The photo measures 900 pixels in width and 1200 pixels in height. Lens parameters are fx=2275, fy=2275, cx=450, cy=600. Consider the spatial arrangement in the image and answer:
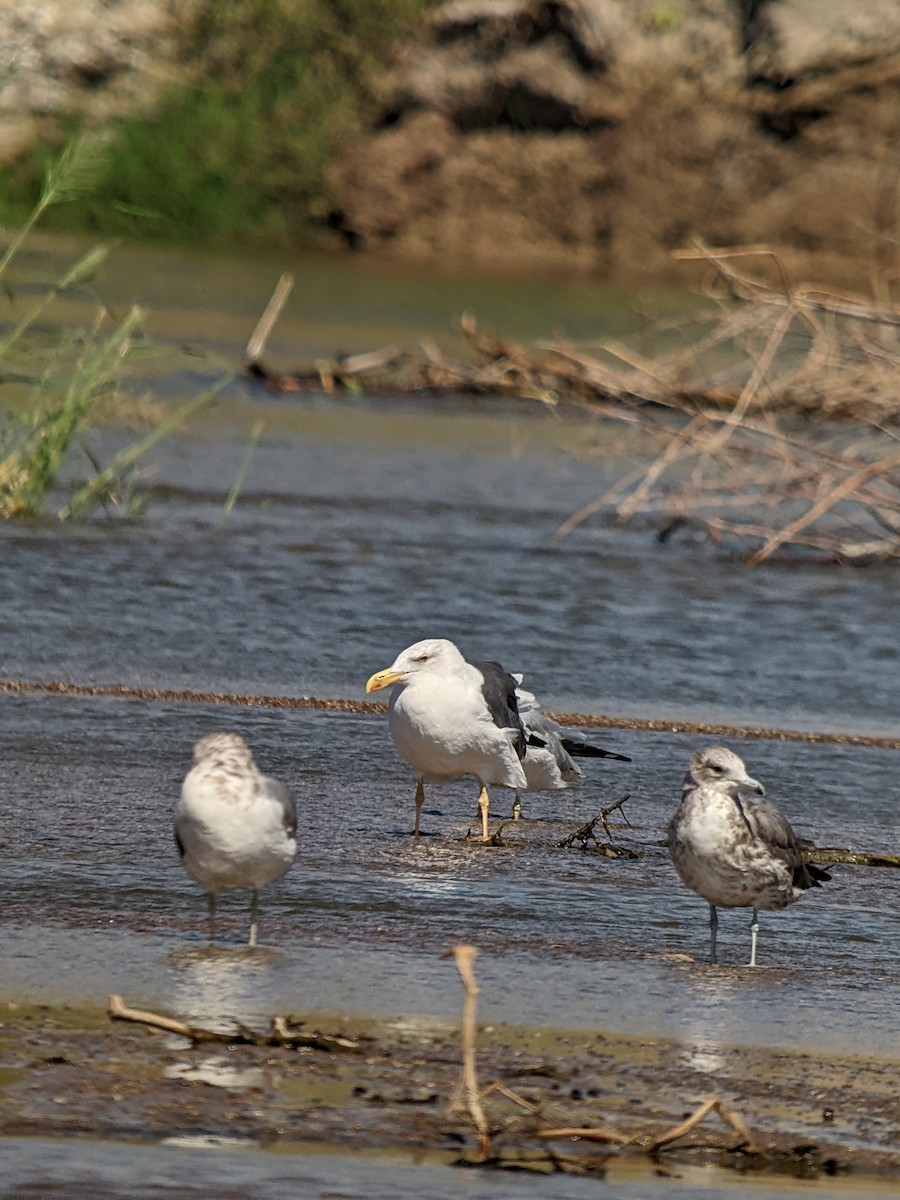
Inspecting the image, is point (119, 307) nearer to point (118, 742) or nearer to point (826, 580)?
point (826, 580)

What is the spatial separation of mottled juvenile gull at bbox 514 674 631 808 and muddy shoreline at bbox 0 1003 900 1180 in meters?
1.92

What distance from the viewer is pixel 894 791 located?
21.5 feet

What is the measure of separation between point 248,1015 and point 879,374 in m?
7.21

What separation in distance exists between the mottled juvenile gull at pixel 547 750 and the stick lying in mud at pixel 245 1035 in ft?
7.02

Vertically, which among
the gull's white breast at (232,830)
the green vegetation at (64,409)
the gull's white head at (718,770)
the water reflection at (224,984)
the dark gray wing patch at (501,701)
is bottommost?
the water reflection at (224,984)

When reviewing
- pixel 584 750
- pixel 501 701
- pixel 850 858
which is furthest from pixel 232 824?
pixel 584 750

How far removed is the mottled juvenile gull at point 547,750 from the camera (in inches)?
238

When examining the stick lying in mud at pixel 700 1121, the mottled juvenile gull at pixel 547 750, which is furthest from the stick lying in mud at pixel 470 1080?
the mottled juvenile gull at pixel 547 750

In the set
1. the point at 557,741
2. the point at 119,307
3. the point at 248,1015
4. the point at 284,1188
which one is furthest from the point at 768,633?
the point at 119,307

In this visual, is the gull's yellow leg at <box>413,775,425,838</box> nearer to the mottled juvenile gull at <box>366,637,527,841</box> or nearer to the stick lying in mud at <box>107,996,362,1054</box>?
the mottled juvenile gull at <box>366,637,527,841</box>

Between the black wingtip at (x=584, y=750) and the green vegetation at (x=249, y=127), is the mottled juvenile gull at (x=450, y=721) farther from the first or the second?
the green vegetation at (x=249, y=127)

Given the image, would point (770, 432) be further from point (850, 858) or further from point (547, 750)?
point (850, 858)

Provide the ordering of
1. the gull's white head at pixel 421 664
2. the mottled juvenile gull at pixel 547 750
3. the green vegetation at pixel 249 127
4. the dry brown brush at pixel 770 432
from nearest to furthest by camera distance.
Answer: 1. the gull's white head at pixel 421 664
2. the mottled juvenile gull at pixel 547 750
3. the dry brown brush at pixel 770 432
4. the green vegetation at pixel 249 127

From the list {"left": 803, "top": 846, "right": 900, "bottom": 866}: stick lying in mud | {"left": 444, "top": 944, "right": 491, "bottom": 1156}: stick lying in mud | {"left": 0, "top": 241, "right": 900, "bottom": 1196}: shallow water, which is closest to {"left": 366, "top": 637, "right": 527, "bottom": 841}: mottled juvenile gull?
{"left": 0, "top": 241, "right": 900, "bottom": 1196}: shallow water
